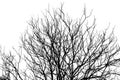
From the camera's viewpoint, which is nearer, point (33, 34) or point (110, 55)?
point (110, 55)

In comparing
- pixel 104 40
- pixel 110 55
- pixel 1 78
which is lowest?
pixel 1 78

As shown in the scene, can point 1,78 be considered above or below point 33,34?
below

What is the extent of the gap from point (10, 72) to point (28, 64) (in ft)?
2.75

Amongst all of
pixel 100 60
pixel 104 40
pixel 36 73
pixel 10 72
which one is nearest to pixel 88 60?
pixel 100 60

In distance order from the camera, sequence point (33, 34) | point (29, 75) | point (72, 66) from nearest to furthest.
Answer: point (72, 66) < point (29, 75) < point (33, 34)

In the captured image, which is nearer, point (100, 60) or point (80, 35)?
point (100, 60)

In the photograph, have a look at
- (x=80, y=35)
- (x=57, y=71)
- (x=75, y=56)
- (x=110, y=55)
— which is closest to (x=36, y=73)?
(x=57, y=71)

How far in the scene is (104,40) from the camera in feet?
32.9

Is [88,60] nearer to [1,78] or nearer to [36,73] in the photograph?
[36,73]

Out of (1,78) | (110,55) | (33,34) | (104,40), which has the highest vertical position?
(33,34)

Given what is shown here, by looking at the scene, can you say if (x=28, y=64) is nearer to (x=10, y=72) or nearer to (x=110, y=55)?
(x=10, y=72)

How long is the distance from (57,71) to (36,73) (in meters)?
1.01

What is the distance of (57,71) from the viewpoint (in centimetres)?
930

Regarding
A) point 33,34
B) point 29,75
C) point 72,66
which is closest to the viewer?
point 72,66
